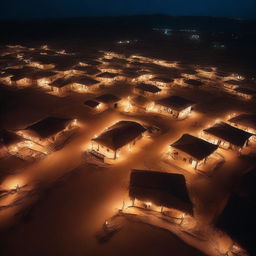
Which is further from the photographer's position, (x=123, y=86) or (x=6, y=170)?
(x=123, y=86)

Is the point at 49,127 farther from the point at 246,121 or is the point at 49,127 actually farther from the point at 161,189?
the point at 246,121

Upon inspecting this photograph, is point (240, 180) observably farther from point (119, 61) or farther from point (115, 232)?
point (119, 61)

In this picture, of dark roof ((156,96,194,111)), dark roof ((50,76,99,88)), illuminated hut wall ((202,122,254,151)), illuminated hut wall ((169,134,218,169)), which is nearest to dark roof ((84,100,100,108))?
dark roof ((50,76,99,88))

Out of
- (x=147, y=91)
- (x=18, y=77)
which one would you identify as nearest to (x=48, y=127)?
(x=147, y=91)

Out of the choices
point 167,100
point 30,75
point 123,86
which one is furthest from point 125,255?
point 30,75

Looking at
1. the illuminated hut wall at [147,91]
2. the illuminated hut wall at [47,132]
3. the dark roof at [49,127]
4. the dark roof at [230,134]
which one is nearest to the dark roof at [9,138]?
the illuminated hut wall at [47,132]
